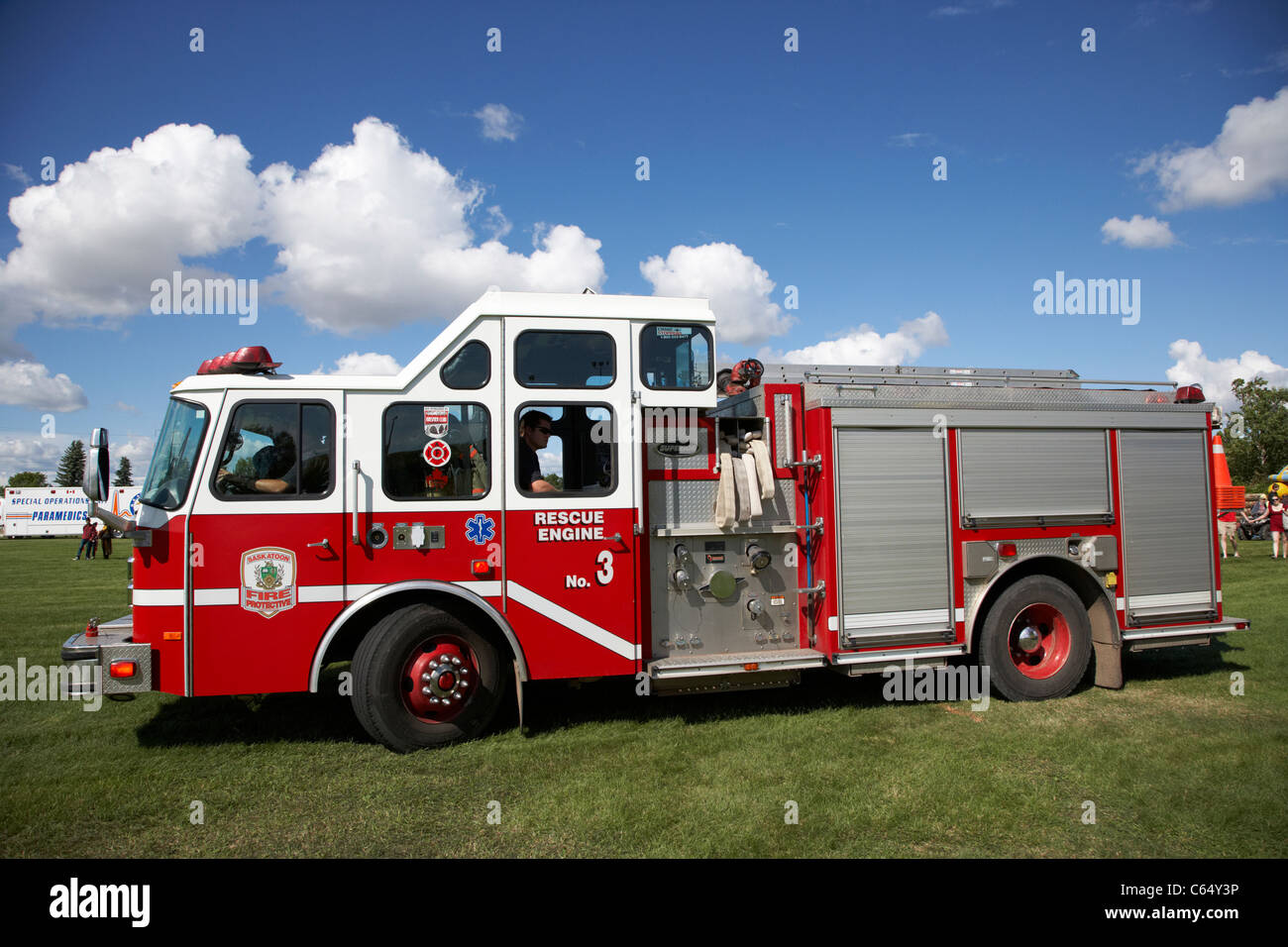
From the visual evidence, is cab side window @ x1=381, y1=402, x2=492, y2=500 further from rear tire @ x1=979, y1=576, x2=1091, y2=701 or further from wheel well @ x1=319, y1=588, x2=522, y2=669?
rear tire @ x1=979, y1=576, x2=1091, y2=701

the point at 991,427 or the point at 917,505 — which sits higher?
the point at 991,427

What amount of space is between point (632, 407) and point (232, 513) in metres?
2.95

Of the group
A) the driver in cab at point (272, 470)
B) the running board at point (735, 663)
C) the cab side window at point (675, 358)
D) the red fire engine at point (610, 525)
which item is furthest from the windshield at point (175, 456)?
the running board at point (735, 663)

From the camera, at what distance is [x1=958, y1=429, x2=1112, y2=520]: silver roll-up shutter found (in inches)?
262

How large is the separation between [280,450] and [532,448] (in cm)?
180

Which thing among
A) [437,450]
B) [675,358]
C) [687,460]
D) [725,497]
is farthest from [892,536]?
[437,450]

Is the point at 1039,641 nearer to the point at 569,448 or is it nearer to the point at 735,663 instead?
the point at 735,663

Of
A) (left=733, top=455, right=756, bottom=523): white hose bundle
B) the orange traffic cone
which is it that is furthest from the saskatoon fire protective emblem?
the orange traffic cone

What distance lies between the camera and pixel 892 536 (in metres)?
6.39

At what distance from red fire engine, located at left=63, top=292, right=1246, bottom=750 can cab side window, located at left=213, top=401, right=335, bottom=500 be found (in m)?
0.02

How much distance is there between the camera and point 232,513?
539 centimetres

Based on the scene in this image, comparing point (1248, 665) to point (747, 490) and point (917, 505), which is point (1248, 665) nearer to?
point (917, 505)
